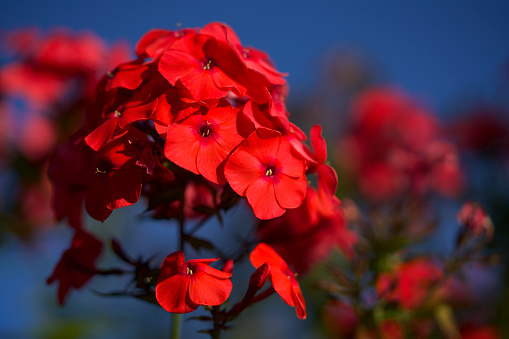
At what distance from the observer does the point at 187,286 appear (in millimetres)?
969

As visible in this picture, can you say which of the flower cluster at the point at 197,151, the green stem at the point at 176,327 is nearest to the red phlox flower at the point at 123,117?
the flower cluster at the point at 197,151

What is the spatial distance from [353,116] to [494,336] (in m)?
1.88

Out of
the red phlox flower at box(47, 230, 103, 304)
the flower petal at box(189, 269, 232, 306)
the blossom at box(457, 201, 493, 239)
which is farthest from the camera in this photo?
the blossom at box(457, 201, 493, 239)

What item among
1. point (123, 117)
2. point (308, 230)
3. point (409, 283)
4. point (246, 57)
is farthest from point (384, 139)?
point (123, 117)

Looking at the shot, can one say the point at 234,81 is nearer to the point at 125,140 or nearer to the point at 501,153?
the point at 125,140

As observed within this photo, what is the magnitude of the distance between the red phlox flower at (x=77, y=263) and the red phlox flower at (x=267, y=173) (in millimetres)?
491

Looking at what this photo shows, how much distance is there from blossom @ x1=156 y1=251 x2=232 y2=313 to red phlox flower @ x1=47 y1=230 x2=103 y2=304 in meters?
0.36

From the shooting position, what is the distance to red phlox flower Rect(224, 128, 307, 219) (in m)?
1.00

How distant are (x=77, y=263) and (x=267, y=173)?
0.58 m

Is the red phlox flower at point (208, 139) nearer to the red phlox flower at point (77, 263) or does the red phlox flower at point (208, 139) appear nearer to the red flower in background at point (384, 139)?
the red phlox flower at point (77, 263)

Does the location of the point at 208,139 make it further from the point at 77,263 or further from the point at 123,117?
the point at 77,263

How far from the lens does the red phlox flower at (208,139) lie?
971 mm

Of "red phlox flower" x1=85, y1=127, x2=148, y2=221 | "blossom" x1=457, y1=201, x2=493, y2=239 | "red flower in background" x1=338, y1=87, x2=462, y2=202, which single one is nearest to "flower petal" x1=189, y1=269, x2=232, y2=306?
"red phlox flower" x1=85, y1=127, x2=148, y2=221

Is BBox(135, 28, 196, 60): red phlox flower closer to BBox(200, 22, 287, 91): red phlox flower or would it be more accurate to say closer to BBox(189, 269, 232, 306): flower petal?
BBox(200, 22, 287, 91): red phlox flower
